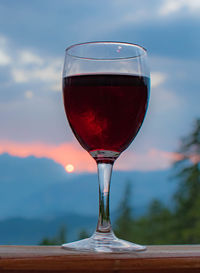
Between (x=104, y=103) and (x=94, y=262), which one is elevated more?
(x=104, y=103)

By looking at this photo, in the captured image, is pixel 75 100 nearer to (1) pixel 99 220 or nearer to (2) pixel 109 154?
(2) pixel 109 154

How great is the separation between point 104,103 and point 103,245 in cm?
25

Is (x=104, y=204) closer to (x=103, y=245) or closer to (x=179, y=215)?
(x=103, y=245)

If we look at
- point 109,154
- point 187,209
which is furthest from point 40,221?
point 109,154

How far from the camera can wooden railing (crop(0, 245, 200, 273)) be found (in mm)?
715

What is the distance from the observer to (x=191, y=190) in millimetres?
18906

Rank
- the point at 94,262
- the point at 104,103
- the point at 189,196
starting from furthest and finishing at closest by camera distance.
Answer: the point at 189,196 → the point at 104,103 → the point at 94,262

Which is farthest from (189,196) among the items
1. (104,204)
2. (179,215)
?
(104,204)

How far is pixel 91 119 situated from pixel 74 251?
0.78 ft

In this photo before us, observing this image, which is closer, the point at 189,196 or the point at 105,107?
the point at 105,107

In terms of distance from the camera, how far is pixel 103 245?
821 mm

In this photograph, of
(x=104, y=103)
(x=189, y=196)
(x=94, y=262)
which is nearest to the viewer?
(x=94, y=262)

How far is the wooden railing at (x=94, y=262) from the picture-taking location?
0.72m

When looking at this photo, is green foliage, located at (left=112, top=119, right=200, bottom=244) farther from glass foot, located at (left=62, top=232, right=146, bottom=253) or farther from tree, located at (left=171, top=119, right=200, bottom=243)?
glass foot, located at (left=62, top=232, right=146, bottom=253)
